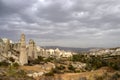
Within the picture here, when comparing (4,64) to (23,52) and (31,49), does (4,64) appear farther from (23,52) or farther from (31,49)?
(31,49)

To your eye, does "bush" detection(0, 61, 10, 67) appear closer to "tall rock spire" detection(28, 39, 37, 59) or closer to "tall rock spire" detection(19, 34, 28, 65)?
"tall rock spire" detection(19, 34, 28, 65)

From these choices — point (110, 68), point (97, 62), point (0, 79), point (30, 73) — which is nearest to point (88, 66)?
point (97, 62)

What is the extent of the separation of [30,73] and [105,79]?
17.4m

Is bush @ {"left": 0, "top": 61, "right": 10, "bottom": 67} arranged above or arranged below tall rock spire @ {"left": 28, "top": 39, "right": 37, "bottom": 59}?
Result: below

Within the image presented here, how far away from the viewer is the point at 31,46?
68500 mm

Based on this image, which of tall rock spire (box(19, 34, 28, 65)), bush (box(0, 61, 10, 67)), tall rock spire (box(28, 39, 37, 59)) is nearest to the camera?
bush (box(0, 61, 10, 67))

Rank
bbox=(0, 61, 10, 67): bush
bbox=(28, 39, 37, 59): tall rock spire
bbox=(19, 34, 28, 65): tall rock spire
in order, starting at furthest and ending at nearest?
bbox=(28, 39, 37, 59): tall rock spire → bbox=(19, 34, 28, 65): tall rock spire → bbox=(0, 61, 10, 67): bush

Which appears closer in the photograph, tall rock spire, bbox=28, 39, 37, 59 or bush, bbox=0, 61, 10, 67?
bush, bbox=0, 61, 10, 67

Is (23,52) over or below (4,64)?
over

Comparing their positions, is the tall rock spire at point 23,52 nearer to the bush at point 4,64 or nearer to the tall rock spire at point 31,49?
the bush at point 4,64

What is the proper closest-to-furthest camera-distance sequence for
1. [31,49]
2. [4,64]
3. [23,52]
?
[4,64]
[23,52]
[31,49]

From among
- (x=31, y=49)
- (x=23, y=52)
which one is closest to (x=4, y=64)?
(x=23, y=52)

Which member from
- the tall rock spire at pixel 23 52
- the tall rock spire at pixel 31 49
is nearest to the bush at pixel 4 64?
the tall rock spire at pixel 23 52

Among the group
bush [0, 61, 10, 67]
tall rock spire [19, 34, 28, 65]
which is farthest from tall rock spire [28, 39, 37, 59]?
bush [0, 61, 10, 67]
